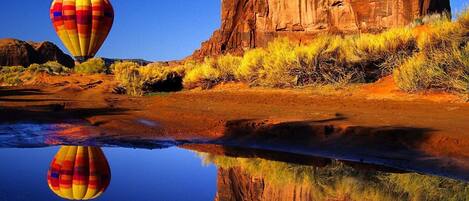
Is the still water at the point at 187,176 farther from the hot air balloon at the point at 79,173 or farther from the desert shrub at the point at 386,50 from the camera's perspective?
the desert shrub at the point at 386,50

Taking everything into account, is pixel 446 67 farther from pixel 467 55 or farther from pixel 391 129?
pixel 391 129

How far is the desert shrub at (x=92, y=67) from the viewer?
34.5 m

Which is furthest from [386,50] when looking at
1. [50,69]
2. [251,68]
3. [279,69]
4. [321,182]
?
[50,69]

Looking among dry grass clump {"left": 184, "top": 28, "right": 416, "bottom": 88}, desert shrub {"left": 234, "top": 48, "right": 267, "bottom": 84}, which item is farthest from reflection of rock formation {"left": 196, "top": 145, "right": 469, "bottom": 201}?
desert shrub {"left": 234, "top": 48, "right": 267, "bottom": 84}

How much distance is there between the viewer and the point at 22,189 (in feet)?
22.9

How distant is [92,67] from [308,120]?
25.3 metres

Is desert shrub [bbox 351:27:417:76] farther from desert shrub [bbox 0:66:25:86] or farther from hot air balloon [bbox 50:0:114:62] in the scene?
desert shrub [bbox 0:66:25:86]

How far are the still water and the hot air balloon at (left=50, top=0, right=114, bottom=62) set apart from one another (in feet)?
78.2

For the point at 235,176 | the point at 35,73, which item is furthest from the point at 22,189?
the point at 35,73

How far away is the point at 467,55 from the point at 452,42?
1.67 meters

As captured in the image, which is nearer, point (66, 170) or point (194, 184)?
point (194, 184)

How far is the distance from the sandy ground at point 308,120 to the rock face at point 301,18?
18.5 m

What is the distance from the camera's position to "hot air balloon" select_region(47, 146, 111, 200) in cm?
698

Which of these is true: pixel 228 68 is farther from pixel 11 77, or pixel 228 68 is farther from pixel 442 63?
pixel 11 77
